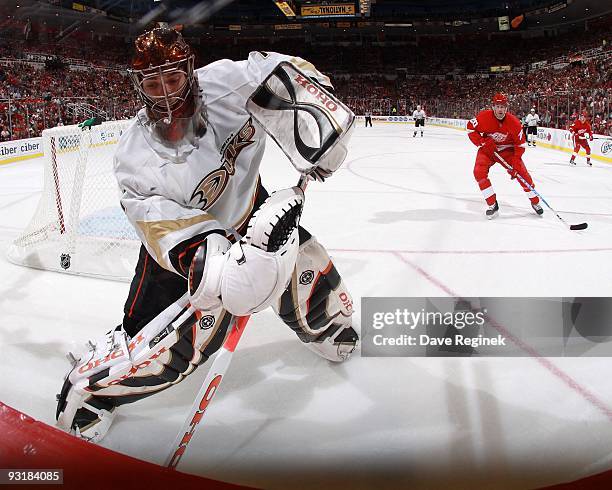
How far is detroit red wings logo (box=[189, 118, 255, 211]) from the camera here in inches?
49.7

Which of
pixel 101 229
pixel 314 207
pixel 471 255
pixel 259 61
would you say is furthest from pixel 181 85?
pixel 314 207

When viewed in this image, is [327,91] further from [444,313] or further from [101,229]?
[101,229]

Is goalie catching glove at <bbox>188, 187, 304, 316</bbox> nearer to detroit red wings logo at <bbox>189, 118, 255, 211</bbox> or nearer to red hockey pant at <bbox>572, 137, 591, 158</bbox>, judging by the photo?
detroit red wings logo at <bbox>189, 118, 255, 211</bbox>

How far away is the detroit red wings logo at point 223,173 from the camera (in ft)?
4.14

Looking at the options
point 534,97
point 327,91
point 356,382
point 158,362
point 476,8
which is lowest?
point 356,382

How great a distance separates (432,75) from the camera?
60.2ft

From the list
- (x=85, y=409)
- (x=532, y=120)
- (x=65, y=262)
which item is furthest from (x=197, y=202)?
(x=532, y=120)

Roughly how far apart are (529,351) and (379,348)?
524 millimetres

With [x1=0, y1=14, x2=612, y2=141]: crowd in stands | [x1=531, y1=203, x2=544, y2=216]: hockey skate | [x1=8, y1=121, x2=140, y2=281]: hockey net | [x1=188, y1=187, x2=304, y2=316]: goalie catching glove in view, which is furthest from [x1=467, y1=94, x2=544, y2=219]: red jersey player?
[x1=188, y1=187, x2=304, y2=316]: goalie catching glove

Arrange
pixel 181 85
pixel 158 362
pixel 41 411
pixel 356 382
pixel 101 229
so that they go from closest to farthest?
1. pixel 181 85
2. pixel 158 362
3. pixel 41 411
4. pixel 356 382
5. pixel 101 229

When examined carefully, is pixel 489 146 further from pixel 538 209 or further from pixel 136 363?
pixel 136 363

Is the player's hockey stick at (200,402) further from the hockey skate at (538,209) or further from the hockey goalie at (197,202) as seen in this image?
the hockey skate at (538,209)

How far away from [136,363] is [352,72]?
39.0ft

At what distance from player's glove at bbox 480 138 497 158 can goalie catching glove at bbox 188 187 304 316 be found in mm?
3589
